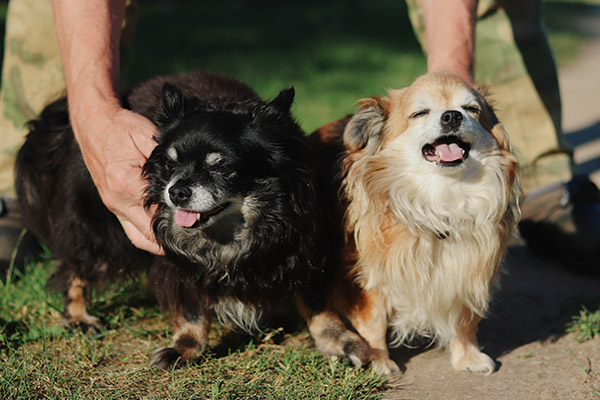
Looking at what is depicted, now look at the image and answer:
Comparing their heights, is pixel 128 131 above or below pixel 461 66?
below

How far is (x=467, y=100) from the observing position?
2.61 m

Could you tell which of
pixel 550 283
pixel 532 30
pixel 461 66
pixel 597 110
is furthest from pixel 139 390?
pixel 597 110

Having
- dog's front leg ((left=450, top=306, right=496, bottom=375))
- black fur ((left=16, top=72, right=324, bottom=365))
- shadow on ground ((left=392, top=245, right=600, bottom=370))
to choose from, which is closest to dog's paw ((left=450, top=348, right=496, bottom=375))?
dog's front leg ((left=450, top=306, right=496, bottom=375))

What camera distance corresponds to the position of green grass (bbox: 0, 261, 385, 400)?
8.48ft

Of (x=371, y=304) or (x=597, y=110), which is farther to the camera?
(x=597, y=110)

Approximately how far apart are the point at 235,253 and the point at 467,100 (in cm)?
107

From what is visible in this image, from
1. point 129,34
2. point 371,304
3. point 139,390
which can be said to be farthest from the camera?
point 129,34

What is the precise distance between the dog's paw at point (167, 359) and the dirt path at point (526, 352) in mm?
847

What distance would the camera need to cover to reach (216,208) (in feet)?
8.28

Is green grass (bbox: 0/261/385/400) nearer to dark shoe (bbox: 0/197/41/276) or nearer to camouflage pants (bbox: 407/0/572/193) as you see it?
dark shoe (bbox: 0/197/41/276)

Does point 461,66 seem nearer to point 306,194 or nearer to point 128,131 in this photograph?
point 306,194

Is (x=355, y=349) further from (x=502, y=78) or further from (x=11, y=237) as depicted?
(x=502, y=78)

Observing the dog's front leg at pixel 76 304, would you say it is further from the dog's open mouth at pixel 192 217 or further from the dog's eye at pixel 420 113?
the dog's eye at pixel 420 113

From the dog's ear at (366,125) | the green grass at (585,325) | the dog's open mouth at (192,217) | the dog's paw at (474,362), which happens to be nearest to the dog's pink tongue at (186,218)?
the dog's open mouth at (192,217)
